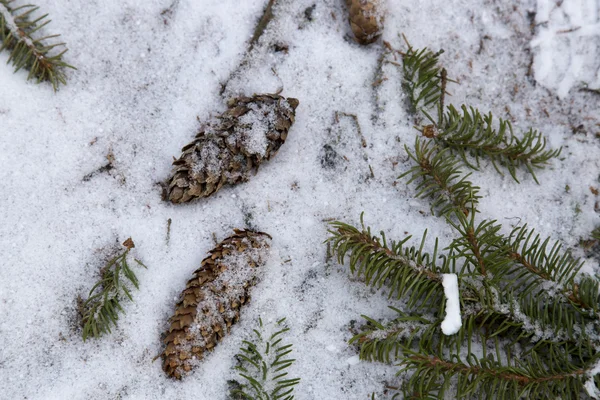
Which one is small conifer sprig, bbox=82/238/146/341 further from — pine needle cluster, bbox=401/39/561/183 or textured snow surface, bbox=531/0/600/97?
textured snow surface, bbox=531/0/600/97

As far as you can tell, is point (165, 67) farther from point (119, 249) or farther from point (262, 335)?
point (262, 335)

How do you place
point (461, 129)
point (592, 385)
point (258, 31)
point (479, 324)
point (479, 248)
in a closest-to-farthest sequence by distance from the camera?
point (592, 385) < point (479, 248) < point (479, 324) < point (461, 129) < point (258, 31)

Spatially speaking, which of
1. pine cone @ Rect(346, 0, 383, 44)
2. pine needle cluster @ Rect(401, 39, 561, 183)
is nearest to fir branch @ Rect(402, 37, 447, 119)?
pine needle cluster @ Rect(401, 39, 561, 183)

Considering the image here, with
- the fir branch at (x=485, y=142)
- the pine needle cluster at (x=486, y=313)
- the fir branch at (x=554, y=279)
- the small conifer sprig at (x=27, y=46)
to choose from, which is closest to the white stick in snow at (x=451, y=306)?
the pine needle cluster at (x=486, y=313)

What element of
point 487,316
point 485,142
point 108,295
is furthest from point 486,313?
point 108,295

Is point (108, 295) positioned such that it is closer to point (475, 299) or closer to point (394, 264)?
point (394, 264)

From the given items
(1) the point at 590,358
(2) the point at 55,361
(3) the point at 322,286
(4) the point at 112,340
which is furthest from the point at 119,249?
(1) the point at 590,358
